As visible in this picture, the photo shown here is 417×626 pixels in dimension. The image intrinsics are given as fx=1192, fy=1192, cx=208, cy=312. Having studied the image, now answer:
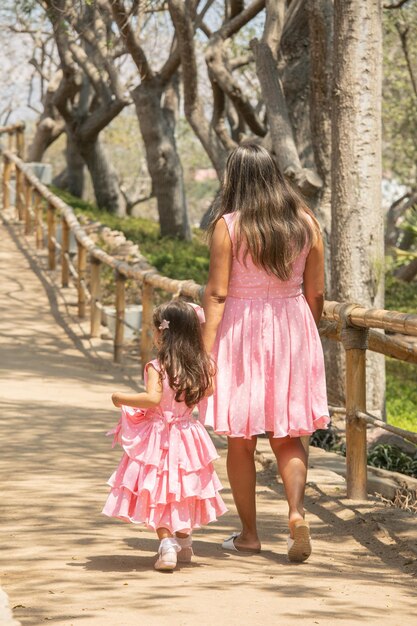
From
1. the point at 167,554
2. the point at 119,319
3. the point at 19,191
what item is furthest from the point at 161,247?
the point at 167,554

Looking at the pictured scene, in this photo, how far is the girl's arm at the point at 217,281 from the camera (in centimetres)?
464

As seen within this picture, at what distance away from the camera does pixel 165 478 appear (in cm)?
454

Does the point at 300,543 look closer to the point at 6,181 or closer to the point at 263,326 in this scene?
the point at 263,326

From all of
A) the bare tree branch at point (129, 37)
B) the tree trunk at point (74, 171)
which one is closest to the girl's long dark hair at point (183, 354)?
the bare tree branch at point (129, 37)

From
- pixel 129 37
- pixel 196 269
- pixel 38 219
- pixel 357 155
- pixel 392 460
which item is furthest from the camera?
pixel 38 219

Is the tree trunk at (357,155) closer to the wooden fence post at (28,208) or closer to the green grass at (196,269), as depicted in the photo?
the green grass at (196,269)

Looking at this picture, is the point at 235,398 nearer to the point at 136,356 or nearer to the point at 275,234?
the point at 275,234

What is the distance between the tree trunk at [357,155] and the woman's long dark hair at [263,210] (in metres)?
3.52

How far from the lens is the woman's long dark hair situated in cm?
460

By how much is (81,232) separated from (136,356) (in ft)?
5.84

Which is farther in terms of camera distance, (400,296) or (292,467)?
(400,296)

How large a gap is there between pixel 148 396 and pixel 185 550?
2.04ft

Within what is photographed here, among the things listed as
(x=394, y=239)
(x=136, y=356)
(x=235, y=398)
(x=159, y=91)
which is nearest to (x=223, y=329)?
(x=235, y=398)

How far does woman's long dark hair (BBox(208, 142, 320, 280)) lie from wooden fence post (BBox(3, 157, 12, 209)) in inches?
598
